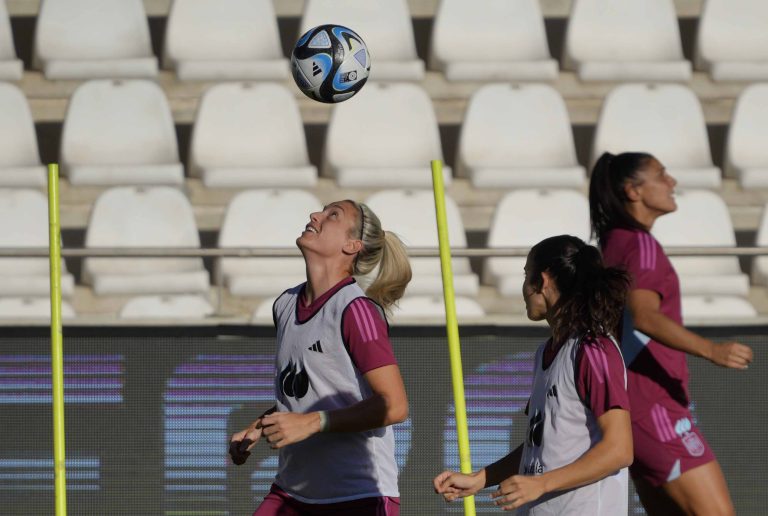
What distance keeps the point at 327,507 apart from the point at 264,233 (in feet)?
13.9

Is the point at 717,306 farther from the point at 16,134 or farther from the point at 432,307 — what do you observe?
the point at 16,134

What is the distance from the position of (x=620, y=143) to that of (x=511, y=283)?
169 centimetres

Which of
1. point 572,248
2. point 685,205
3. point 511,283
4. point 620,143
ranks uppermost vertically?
point 620,143

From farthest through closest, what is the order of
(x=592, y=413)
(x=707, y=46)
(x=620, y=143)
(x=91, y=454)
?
(x=707, y=46), (x=620, y=143), (x=91, y=454), (x=592, y=413)

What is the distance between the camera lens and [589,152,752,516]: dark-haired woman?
169 inches

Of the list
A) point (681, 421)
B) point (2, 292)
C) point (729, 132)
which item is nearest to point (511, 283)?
point (729, 132)

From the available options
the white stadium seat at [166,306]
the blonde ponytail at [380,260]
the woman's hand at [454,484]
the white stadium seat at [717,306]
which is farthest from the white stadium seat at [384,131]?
the woman's hand at [454,484]

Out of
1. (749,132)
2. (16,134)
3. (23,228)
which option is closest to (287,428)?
(23,228)

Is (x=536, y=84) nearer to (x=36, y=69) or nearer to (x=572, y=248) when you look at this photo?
(x=36, y=69)

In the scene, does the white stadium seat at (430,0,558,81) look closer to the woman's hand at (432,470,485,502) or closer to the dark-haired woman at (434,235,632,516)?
the dark-haired woman at (434,235,632,516)

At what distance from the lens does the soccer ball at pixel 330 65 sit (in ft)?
18.2

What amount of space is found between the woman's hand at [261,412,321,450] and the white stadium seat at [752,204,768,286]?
5.43 meters

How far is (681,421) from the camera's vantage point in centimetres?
437

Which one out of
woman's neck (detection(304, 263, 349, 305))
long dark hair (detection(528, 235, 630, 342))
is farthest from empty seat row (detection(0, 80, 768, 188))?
long dark hair (detection(528, 235, 630, 342))
